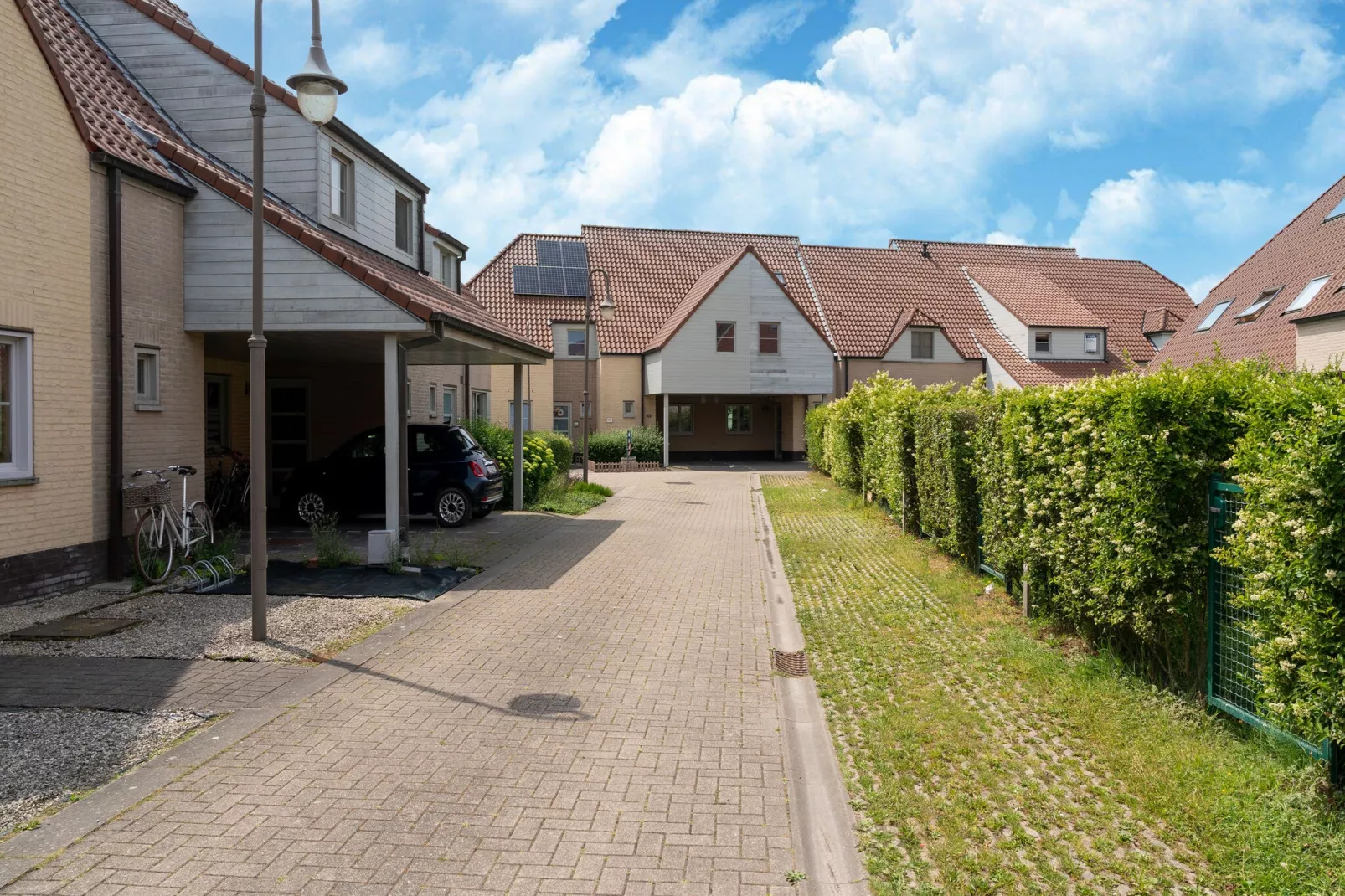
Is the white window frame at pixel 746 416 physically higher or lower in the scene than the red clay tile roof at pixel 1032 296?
lower

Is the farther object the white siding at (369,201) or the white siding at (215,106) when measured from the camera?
the white siding at (369,201)

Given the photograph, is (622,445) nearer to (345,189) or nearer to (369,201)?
(369,201)

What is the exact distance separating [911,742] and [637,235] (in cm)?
4108

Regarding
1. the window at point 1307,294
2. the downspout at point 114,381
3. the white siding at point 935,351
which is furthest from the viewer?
the white siding at point 935,351

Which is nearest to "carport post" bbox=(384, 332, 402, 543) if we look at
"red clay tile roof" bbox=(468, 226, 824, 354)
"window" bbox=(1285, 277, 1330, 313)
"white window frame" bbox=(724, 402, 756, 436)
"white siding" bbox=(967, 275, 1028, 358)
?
"window" bbox=(1285, 277, 1330, 313)

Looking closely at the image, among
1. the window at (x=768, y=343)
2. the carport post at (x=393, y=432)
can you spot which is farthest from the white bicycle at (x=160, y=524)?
the window at (x=768, y=343)

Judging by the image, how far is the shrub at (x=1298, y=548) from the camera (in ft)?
13.7

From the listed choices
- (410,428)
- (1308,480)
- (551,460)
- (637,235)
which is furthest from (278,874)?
(637,235)

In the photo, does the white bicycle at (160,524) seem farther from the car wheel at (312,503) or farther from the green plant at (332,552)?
the car wheel at (312,503)

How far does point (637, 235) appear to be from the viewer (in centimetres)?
4481

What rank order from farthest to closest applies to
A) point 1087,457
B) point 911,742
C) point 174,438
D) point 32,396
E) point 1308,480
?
point 174,438
point 32,396
point 1087,457
point 911,742
point 1308,480

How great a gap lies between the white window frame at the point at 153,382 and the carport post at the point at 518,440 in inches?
287

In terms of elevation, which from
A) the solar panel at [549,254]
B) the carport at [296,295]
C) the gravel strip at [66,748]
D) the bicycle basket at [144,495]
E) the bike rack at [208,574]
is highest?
the solar panel at [549,254]

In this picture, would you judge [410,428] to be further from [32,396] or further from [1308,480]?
[1308,480]
